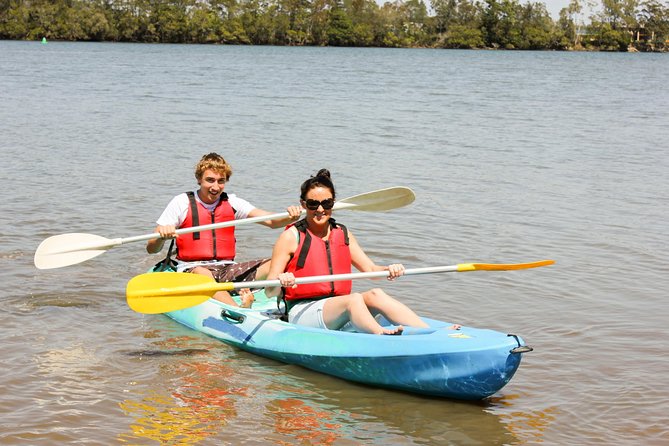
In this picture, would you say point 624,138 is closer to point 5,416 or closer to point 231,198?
point 231,198

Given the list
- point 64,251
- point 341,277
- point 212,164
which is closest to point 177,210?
point 212,164

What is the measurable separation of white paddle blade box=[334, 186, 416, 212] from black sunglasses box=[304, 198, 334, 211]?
1.60 metres

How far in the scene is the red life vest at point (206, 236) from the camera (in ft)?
22.1

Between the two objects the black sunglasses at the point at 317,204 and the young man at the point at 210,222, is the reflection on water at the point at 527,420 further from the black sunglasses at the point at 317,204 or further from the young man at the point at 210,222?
the young man at the point at 210,222

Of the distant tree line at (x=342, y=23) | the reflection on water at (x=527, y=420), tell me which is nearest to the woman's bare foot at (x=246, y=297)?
the reflection on water at (x=527, y=420)

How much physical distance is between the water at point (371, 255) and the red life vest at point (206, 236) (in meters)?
0.55

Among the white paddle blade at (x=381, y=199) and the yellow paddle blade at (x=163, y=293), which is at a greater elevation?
the white paddle blade at (x=381, y=199)

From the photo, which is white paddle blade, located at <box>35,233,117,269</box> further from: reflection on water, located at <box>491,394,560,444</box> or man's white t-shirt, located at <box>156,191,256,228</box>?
reflection on water, located at <box>491,394,560,444</box>

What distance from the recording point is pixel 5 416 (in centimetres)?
483

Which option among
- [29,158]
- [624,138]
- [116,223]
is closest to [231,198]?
[116,223]

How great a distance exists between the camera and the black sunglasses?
17.7 ft

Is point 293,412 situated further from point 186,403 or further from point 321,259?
point 321,259

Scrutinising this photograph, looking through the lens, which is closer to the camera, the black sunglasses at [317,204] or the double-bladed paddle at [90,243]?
the black sunglasses at [317,204]

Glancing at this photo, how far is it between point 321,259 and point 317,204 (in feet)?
1.18
